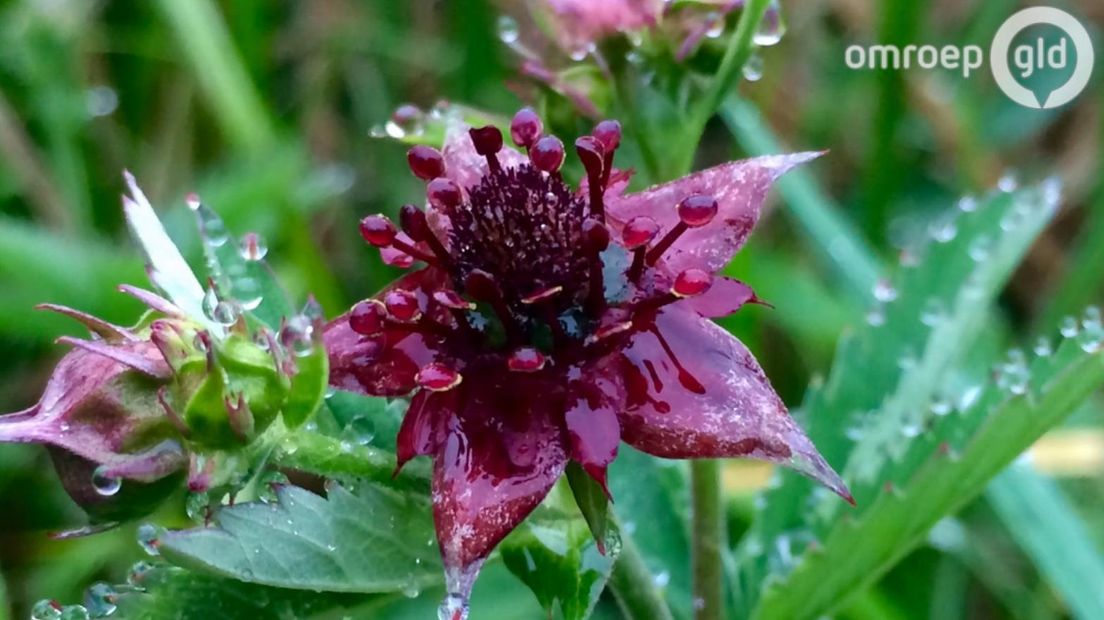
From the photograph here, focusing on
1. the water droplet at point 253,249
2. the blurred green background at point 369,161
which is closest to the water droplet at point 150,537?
the water droplet at point 253,249

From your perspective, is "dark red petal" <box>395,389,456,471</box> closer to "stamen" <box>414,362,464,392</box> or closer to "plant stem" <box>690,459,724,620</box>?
"stamen" <box>414,362,464,392</box>

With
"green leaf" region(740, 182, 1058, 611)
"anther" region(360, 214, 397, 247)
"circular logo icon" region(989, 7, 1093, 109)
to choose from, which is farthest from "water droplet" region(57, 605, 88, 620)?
"circular logo icon" region(989, 7, 1093, 109)

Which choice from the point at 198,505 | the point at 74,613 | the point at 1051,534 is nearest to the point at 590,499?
the point at 198,505

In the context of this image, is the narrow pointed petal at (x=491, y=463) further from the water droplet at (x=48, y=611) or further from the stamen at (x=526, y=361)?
the water droplet at (x=48, y=611)

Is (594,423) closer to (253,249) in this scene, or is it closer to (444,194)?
(444,194)

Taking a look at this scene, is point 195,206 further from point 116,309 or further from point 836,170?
point 836,170

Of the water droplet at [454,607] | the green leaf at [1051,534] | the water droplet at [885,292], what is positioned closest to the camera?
the water droplet at [454,607]
